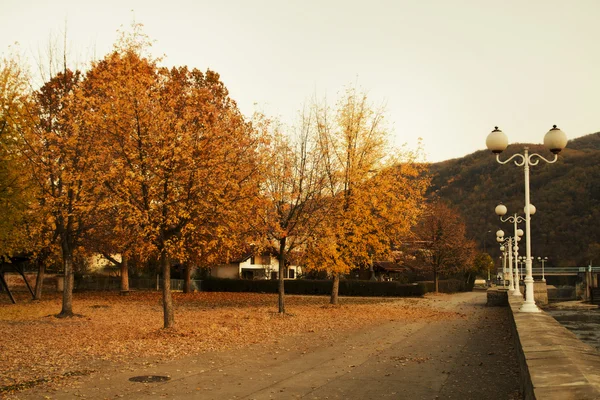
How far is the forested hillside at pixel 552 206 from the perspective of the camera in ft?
368

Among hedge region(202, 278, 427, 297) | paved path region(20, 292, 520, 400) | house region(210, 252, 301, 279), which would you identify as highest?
paved path region(20, 292, 520, 400)

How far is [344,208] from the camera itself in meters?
29.5

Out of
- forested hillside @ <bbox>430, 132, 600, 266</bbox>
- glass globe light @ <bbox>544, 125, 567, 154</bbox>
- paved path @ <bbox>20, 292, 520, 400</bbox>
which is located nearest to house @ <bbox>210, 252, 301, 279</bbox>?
paved path @ <bbox>20, 292, 520, 400</bbox>

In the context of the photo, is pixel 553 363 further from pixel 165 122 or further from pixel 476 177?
pixel 476 177

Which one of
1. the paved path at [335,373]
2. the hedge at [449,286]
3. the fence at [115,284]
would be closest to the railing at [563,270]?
the hedge at [449,286]

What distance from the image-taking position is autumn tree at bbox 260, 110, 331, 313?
23484mm

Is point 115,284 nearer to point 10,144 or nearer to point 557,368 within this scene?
point 10,144

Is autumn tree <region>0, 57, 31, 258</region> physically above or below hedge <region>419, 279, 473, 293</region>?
above

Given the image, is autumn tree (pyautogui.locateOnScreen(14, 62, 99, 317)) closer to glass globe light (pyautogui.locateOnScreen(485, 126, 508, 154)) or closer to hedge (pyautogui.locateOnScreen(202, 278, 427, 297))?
glass globe light (pyautogui.locateOnScreen(485, 126, 508, 154))

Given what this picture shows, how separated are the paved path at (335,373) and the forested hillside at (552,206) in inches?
3710

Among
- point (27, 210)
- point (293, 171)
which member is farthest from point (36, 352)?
point (293, 171)

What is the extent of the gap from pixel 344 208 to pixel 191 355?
57.7 feet

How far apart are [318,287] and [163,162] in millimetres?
36537

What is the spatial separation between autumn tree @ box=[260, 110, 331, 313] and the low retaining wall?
14.3 meters
